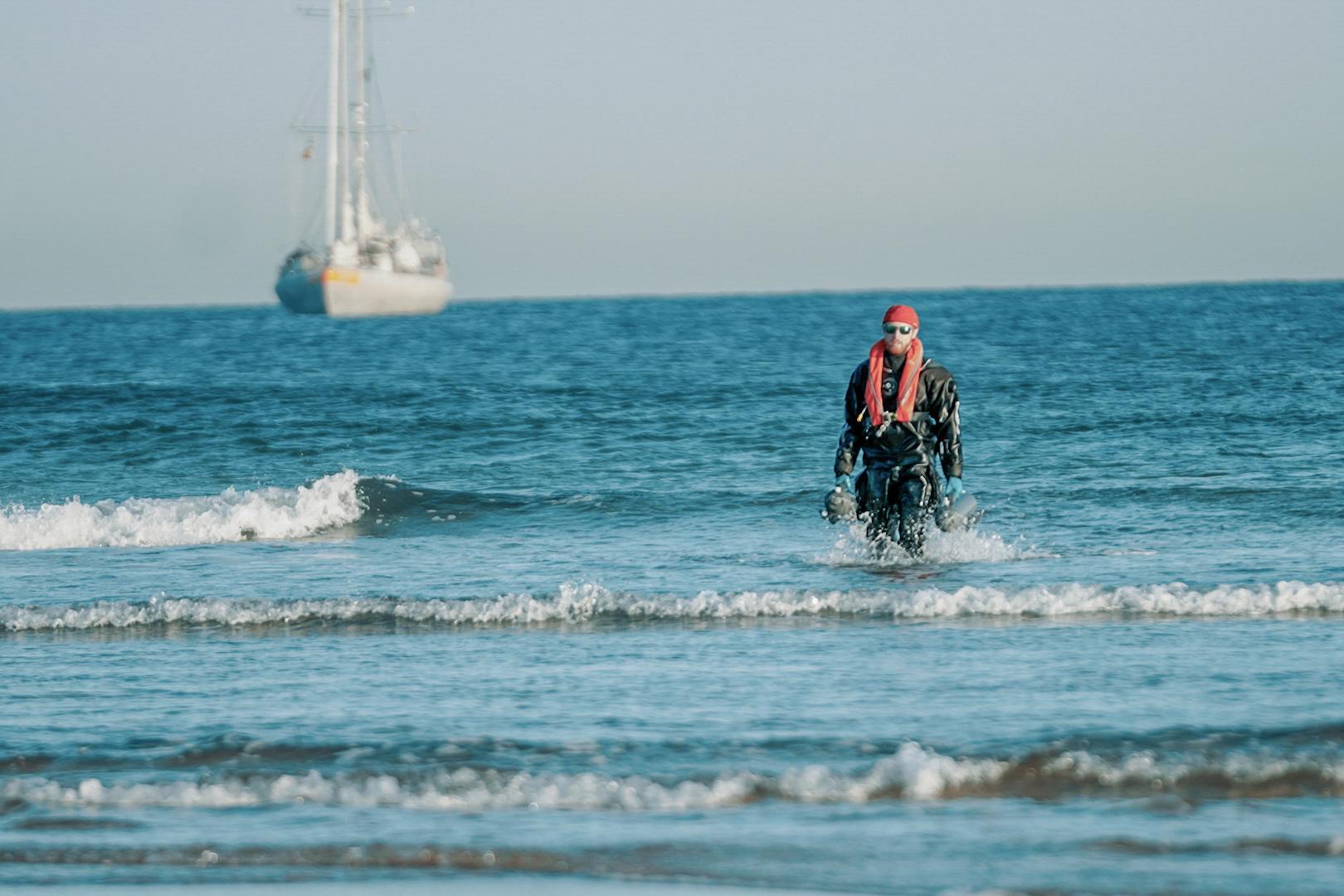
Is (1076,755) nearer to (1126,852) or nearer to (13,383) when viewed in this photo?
(1126,852)

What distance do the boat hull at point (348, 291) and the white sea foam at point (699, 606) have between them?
213 ft

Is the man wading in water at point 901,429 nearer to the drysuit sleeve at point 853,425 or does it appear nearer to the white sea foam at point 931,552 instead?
the drysuit sleeve at point 853,425

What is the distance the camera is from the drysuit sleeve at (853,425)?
1106 centimetres

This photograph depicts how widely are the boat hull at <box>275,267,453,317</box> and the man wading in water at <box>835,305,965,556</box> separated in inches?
2560

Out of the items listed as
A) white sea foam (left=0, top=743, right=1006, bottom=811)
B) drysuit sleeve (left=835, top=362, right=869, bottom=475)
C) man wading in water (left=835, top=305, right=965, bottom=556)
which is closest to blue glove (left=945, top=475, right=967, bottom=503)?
man wading in water (left=835, top=305, right=965, bottom=556)

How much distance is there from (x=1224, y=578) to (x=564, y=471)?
1021cm

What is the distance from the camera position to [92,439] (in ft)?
77.8

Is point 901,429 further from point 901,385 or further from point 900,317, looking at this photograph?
point 900,317

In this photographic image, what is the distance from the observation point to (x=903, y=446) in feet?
36.3

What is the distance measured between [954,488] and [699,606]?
218 centimetres

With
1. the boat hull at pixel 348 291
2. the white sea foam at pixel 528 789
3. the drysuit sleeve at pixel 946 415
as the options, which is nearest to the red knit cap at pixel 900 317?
the drysuit sleeve at pixel 946 415

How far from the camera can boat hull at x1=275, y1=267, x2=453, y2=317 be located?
244 feet

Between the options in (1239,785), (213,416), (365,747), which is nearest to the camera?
(1239,785)

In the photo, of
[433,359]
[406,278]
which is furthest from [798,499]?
[406,278]
